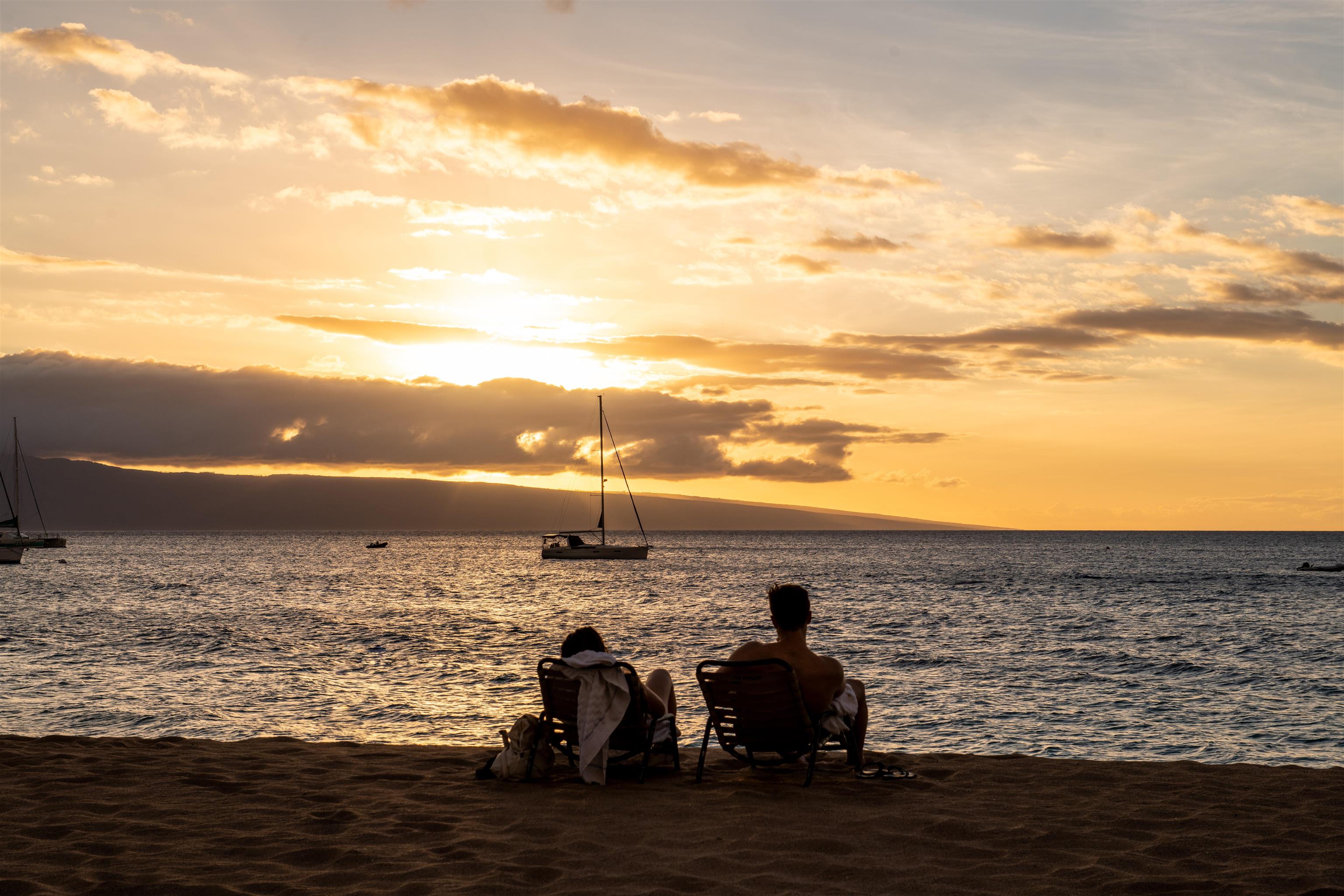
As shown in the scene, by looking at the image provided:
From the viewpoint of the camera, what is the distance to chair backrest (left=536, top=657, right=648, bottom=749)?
7.95 meters

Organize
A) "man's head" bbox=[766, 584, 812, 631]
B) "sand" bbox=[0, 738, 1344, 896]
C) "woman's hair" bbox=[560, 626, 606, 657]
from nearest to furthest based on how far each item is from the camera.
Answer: "sand" bbox=[0, 738, 1344, 896], "man's head" bbox=[766, 584, 812, 631], "woman's hair" bbox=[560, 626, 606, 657]

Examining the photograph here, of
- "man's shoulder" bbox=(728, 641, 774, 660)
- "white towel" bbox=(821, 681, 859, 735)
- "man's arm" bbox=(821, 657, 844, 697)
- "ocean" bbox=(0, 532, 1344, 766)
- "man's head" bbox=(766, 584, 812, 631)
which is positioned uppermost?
"man's head" bbox=(766, 584, 812, 631)

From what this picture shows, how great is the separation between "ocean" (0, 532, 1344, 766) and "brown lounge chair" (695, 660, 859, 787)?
3.97 meters

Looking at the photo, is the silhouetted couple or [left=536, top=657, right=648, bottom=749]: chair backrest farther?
[left=536, top=657, right=648, bottom=749]: chair backrest

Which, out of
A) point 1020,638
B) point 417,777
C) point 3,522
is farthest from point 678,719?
point 3,522

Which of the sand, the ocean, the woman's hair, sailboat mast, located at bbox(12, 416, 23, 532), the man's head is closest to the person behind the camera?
the sand

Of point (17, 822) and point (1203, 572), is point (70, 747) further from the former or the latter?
point (1203, 572)

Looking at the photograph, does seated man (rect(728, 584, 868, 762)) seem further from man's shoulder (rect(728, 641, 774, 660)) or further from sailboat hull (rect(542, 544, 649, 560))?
sailboat hull (rect(542, 544, 649, 560))

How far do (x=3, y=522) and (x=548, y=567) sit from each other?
51171 mm

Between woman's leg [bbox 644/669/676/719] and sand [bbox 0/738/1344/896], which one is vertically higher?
woman's leg [bbox 644/669/676/719]

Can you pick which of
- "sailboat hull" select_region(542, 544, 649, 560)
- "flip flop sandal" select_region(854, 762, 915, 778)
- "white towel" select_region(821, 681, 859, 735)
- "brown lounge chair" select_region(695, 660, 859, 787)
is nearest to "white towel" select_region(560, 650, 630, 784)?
"brown lounge chair" select_region(695, 660, 859, 787)

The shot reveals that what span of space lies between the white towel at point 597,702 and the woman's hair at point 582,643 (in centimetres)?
15

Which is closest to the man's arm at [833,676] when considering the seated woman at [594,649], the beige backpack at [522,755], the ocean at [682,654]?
the seated woman at [594,649]

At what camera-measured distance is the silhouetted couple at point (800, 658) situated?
779cm
